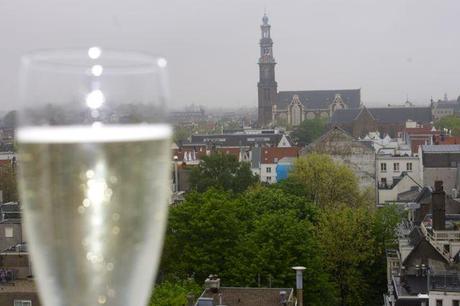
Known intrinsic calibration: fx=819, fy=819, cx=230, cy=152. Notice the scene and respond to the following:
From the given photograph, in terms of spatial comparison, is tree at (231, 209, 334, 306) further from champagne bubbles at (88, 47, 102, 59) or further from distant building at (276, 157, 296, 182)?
distant building at (276, 157, 296, 182)

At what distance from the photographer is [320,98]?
11244 cm

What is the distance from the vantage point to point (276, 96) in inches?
4360

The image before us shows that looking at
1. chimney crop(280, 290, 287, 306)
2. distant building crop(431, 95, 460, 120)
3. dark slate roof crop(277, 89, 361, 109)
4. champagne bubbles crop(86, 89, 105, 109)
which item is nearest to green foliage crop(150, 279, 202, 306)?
chimney crop(280, 290, 287, 306)

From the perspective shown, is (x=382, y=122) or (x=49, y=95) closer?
(x=49, y=95)

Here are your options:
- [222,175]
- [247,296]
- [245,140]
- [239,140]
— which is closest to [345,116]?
[239,140]

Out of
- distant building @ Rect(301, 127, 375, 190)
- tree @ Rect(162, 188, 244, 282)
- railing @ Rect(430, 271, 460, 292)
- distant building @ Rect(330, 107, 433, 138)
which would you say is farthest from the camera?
distant building @ Rect(330, 107, 433, 138)

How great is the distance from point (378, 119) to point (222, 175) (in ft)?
157

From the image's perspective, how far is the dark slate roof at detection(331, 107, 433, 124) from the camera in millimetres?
83950

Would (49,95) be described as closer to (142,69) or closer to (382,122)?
(142,69)

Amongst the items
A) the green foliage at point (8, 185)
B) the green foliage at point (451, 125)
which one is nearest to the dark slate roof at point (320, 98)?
the green foliage at point (451, 125)

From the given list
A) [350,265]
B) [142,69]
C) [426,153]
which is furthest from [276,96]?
[142,69]

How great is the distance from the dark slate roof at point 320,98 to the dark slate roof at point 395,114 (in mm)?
22264

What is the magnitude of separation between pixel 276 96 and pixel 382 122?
2837 cm

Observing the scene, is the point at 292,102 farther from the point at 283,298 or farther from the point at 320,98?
the point at 283,298
